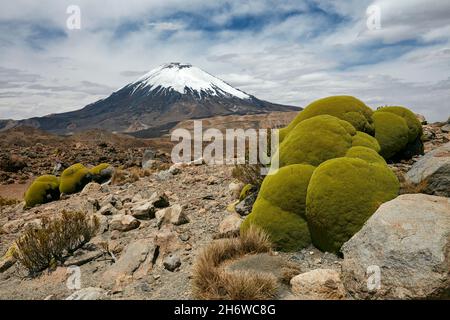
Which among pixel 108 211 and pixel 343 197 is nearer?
pixel 343 197

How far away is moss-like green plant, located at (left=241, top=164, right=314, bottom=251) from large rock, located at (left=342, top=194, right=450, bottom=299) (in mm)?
1559

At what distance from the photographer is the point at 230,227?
27.9 ft

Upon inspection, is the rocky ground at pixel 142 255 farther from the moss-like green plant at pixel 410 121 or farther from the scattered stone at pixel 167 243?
the moss-like green plant at pixel 410 121

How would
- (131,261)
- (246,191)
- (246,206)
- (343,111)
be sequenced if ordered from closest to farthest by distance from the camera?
1. (131,261)
2. (246,206)
3. (246,191)
4. (343,111)

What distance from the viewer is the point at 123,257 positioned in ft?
26.2

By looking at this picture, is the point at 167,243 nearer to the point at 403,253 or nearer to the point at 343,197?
the point at 343,197

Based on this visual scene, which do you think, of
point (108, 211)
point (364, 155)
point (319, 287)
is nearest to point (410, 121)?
point (364, 155)

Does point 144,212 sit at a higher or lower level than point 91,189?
higher

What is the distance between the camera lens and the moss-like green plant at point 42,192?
18.7 meters

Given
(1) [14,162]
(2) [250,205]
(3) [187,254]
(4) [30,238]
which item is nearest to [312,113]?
(2) [250,205]

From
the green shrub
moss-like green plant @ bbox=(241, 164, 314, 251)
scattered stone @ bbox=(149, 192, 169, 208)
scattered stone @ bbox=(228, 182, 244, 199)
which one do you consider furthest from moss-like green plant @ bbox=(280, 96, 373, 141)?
scattered stone @ bbox=(149, 192, 169, 208)

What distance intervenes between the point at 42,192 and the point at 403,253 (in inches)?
743

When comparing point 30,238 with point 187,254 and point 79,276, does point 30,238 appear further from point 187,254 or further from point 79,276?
point 187,254
